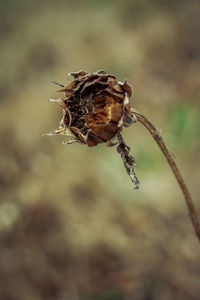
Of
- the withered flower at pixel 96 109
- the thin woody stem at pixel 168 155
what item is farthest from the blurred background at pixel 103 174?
the withered flower at pixel 96 109

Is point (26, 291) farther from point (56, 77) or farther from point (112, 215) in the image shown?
point (56, 77)

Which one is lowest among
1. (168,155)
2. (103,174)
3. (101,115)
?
(168,155)

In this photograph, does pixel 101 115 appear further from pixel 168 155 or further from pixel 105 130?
pixel 168 155

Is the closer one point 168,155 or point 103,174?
point 168,155

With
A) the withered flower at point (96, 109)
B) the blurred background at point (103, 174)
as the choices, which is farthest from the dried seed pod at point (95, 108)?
the blurred background at point (103, 174)

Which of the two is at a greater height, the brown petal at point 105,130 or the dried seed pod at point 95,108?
the dried seed pod at point 95,108

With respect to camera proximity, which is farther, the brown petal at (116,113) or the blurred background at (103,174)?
the blurred background at (103,174)

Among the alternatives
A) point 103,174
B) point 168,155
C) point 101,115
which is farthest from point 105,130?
point 103,174

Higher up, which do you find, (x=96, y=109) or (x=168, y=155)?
(x=96, y=109)

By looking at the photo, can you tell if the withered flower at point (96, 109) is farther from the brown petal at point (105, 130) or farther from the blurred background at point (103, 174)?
the blurred background at point (103, 174)
